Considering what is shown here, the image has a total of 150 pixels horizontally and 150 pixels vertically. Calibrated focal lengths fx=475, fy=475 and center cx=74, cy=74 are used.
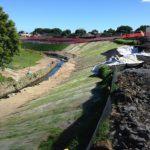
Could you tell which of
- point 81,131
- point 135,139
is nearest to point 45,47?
point 81,131

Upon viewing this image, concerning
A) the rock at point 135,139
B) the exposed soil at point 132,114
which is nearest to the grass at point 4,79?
the exposed soil at point 132,114

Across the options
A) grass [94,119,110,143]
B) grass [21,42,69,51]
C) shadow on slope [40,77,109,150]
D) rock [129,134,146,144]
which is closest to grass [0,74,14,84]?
shadow on slope [40,77,109,150]

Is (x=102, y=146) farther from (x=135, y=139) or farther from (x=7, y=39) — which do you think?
(x=7, y=39)

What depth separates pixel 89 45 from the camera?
484 ft

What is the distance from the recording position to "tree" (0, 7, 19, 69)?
64.7 metres

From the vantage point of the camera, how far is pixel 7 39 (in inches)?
2559

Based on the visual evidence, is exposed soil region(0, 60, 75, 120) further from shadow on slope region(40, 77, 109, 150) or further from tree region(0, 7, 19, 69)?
shadow on slope region(40, 77, 109, 150)

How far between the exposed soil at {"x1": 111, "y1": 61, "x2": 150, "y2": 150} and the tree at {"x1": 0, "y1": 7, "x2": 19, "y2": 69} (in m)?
28.1

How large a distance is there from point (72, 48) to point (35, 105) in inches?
4266

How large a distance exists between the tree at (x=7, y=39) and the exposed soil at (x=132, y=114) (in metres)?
28.1

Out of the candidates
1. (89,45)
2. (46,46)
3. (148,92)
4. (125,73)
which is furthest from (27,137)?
(46,46)

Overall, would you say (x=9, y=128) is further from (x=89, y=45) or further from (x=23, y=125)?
(x=89, y=45)

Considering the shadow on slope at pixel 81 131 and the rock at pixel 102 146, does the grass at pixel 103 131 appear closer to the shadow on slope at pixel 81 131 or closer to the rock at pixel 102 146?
the rock at pixel 102 146

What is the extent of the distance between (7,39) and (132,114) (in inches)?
1487
